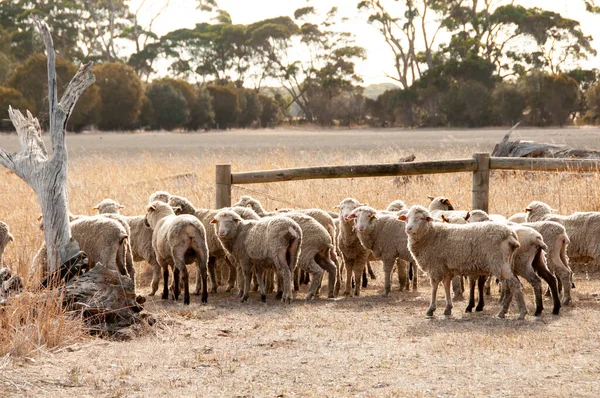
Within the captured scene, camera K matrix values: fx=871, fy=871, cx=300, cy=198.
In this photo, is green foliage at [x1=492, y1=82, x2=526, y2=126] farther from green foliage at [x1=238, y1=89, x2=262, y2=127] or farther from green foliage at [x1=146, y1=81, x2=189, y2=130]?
green foliage at [x1=146, y1=81, x2=189, y2=130]

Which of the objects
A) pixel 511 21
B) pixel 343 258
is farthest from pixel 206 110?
pixel 343 258

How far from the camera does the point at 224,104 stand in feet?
220

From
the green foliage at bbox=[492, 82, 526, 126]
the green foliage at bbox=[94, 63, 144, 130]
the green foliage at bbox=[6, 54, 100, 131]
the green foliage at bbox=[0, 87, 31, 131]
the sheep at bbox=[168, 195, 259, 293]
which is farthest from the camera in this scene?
the green foliage at bbox=[492, 82, 526, 126]

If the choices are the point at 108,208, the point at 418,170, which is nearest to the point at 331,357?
the point at 108,208

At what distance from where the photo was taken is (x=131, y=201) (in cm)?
1553

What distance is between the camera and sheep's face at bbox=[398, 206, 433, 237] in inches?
351

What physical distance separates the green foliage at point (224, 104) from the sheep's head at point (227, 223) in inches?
2244

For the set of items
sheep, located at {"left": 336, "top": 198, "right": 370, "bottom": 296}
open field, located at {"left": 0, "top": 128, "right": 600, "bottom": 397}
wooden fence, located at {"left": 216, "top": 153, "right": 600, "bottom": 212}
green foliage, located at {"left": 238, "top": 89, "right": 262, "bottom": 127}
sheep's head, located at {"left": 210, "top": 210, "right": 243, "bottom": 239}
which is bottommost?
open field, located at {"left": 0, "top": 128, "right": 600, "bottom": 397}

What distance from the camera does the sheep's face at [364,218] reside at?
9.95 meters

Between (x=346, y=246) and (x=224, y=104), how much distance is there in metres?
57.3

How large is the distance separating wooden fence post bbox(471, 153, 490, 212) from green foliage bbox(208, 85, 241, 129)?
5500cm

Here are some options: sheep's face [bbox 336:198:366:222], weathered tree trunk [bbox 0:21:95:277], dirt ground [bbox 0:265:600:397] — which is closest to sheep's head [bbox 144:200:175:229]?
dirt ground [bbox 0:265:600:397]

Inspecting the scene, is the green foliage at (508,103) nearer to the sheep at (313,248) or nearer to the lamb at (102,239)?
the sheep at (313,248)

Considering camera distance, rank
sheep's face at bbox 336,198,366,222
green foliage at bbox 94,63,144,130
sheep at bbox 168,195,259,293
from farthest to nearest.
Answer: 1. green foliage at bbox 94,63,144,130
2. sheep at bbox 168,195,259,293
3. sheep's face at bbox 336,198,366,222
